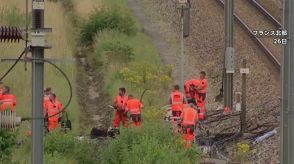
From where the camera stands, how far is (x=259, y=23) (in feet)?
99.1

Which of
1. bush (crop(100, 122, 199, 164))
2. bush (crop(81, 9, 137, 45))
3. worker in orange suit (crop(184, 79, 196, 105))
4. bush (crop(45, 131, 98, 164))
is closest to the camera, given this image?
bush (crop(100, 122, 199, 164))

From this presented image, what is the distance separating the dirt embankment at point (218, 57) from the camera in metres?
21.5

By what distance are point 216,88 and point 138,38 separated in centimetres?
660

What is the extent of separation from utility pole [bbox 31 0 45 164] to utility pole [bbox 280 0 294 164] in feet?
11.7

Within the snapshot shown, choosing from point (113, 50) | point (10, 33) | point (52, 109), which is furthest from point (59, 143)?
point (113, 50)

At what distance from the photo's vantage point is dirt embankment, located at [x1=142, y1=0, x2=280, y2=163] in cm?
2155

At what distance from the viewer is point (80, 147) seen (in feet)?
49.9

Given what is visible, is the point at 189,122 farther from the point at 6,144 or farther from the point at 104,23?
the point at 104,23

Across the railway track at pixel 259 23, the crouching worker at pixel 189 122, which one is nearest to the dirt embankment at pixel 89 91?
the crouching worker at pixel 189 122

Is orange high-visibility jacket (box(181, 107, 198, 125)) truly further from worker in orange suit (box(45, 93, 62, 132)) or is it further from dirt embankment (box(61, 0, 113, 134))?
dirt embankment (box(61, 0, 113, 134))

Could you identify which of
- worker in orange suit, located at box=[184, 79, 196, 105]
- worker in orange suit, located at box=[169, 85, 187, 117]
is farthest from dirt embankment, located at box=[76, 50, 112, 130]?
worker in orange suit, located at box=[184, 79, 196, 105]

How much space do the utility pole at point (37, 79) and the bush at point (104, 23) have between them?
22530 mm

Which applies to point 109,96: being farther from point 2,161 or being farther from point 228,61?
point 2,161

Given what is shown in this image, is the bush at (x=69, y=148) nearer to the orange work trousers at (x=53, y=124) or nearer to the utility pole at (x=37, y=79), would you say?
the orange work trousers at (x=53, y=124)
